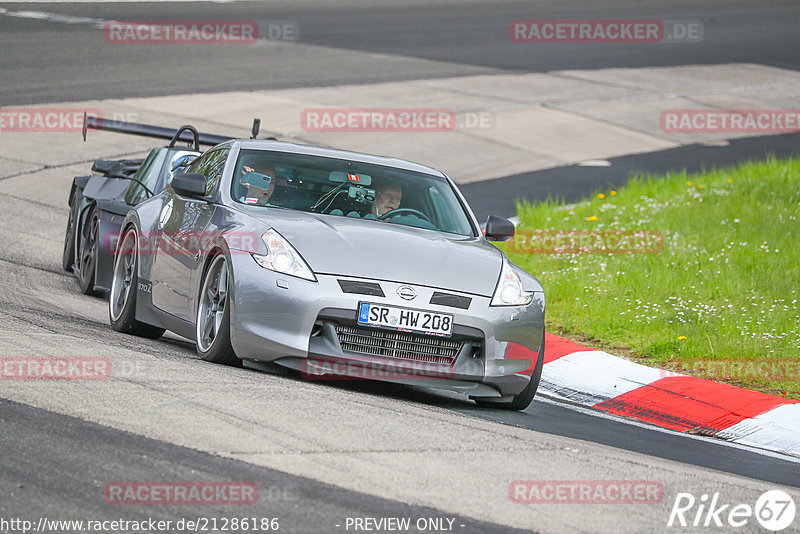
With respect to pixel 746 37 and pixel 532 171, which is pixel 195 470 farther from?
pixel 746 37

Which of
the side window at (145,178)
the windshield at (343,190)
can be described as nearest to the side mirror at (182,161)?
the side window at (145,178)

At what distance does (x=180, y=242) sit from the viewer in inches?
319

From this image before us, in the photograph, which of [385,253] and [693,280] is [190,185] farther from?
[693,280]

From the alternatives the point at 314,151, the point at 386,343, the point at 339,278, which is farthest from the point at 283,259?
the point at 314,151

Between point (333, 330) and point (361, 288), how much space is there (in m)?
0.27

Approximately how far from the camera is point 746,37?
31.8 meters

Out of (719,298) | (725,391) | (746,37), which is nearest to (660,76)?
(746,37)

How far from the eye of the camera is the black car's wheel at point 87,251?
10719 millimetres

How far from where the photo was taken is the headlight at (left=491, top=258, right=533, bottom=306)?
7238 mm

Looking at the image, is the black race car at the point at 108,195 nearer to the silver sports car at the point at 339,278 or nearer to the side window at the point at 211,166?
the side window at the point at 211,166

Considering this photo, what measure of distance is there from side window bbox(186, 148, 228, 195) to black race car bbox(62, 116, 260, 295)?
3.68 ft

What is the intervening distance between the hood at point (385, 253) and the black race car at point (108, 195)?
2992mm

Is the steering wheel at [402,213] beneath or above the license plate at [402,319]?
above

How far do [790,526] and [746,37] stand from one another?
93.4 ft
